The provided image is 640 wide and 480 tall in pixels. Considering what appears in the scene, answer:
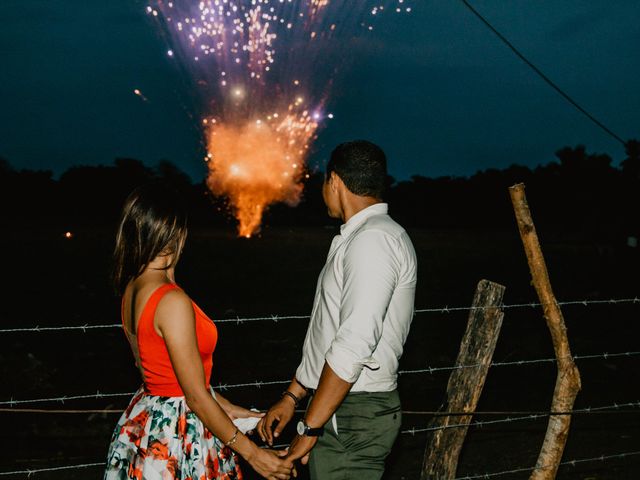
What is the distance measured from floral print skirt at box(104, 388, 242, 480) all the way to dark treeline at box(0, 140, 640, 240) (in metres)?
60.9

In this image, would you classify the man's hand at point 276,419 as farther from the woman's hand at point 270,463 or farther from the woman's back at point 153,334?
the woman's back at point 153,334

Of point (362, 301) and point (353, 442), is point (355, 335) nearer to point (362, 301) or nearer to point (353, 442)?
point (362, 301)

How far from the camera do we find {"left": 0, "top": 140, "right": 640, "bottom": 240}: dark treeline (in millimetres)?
66500

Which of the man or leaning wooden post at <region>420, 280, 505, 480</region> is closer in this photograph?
the man

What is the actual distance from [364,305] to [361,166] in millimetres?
674

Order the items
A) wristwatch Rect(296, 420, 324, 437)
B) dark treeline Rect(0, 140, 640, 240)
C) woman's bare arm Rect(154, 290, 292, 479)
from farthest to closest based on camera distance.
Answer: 1. dark treeline Rect(0, 140, 640, 240)
2. wristwatch Rect(296, 420, 324, 437)
3. woman's bare arm Rect(154, 290, 292, 479)

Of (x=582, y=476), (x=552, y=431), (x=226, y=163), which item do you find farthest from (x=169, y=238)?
(x=226, y=163)

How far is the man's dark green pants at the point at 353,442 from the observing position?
2.48m

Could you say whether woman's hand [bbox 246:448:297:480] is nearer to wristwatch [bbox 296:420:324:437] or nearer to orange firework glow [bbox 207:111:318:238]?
wristwatch [bbox 296:420:324:437]

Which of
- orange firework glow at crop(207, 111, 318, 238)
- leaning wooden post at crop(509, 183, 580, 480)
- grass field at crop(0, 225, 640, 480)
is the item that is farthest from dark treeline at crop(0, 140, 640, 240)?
leaning wooden post at crop(509, 183, 580, 480)

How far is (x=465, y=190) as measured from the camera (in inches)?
3391

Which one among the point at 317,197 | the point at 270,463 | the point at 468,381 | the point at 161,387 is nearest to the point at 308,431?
the point at 270,463

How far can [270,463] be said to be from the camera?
2.42m

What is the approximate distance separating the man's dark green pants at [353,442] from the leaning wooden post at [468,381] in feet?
4.33
